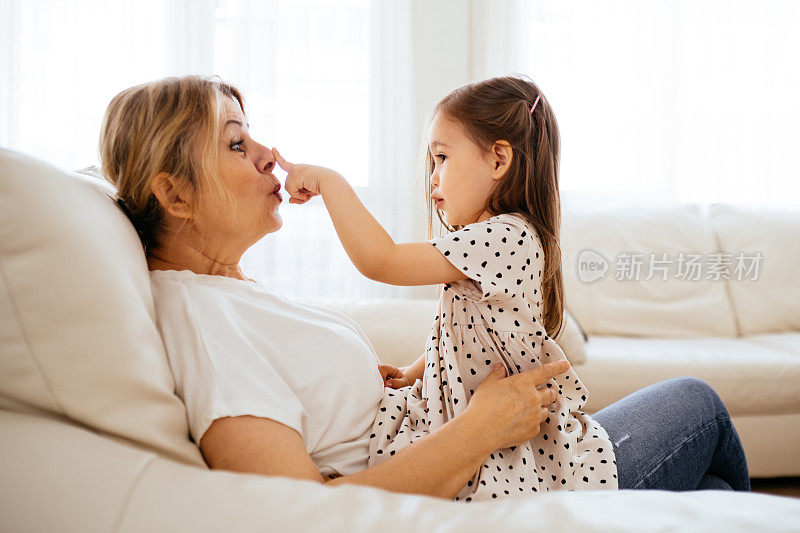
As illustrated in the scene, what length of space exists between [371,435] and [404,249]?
12.6 inches

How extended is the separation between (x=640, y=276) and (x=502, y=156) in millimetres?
1935

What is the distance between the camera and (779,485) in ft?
7.66

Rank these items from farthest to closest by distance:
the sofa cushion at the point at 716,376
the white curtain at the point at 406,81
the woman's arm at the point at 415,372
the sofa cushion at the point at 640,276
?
the white curtain at the point at 406,81 < the sofa cushion at the point at 640,276 < the sofa cushion at the point at 716,376 < the woman's arm at the point at 415,372

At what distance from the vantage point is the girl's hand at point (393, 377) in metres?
1.29

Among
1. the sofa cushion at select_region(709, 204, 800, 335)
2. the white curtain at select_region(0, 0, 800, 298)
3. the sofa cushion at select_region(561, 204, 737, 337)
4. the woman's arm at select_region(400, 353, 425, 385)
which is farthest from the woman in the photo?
the white curtain at select_region(0, 0, 800, 298)

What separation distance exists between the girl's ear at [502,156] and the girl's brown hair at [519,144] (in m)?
0.01

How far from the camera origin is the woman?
81cm

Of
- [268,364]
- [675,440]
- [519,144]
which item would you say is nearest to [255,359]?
[268,364]

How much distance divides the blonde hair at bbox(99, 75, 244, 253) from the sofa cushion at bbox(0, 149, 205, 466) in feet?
0.87

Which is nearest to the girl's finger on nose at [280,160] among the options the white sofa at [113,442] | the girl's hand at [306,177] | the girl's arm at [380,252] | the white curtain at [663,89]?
the girl's hand at [306,177]

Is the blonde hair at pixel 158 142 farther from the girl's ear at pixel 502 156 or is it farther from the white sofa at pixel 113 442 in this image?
the girl's ear at pixel 502 156

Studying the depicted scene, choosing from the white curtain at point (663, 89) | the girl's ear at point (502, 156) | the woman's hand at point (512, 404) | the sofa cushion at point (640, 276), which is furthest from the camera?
the white curtain at point (663, 89)

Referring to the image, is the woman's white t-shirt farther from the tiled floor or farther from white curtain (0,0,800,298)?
white curtain (0,0,800,298)

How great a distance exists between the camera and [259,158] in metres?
1.14
